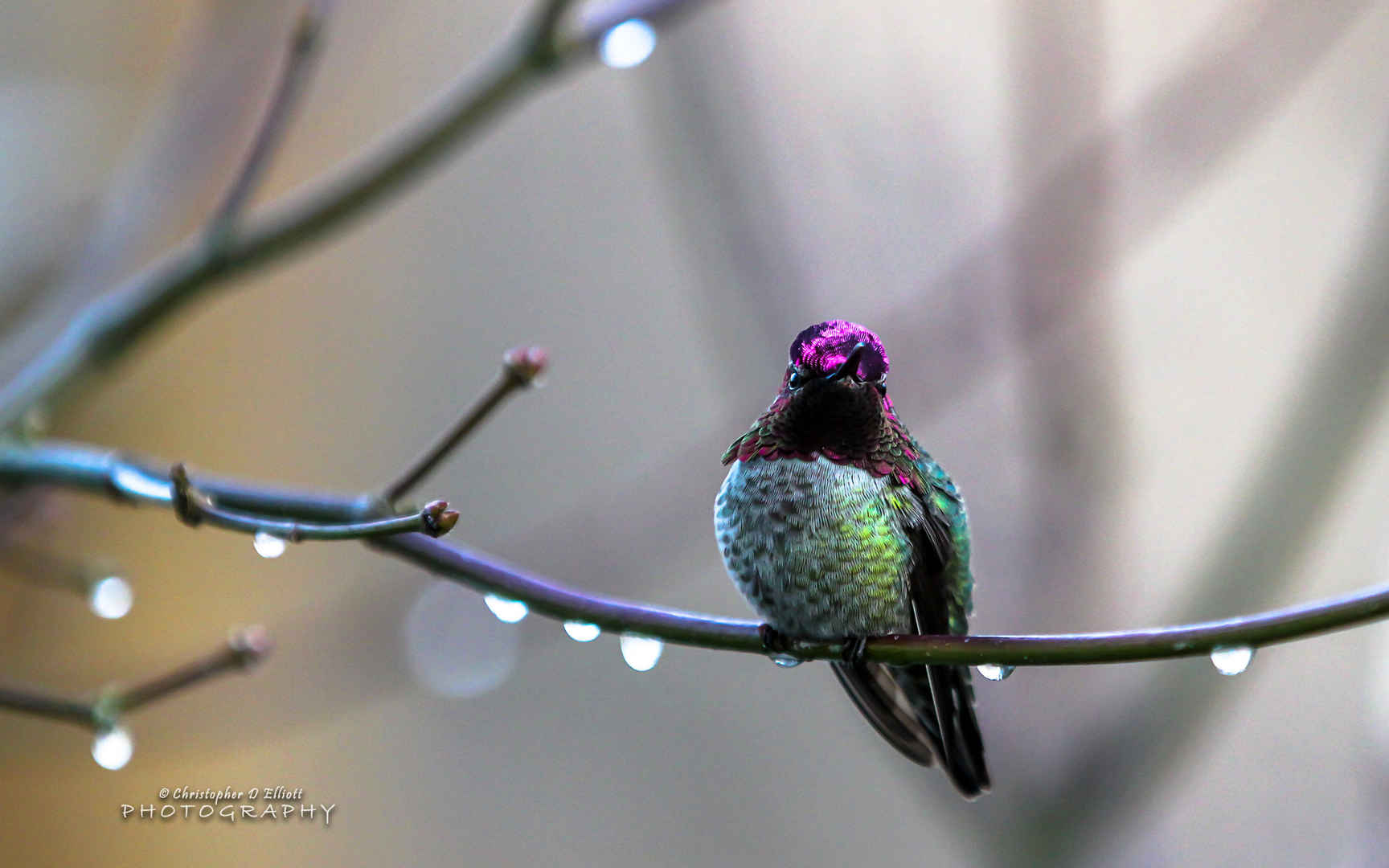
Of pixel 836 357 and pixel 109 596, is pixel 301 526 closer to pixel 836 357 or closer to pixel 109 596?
pixel 836 357

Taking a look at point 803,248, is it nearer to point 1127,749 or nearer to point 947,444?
point 947,444

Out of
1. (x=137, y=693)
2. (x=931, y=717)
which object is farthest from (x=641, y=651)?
(x=137, y=693)

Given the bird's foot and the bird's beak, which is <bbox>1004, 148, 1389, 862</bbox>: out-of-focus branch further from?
the bird's beak

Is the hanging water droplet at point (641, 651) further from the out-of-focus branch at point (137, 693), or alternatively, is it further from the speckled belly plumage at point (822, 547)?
the out-of-focus branch at point (137, 693)

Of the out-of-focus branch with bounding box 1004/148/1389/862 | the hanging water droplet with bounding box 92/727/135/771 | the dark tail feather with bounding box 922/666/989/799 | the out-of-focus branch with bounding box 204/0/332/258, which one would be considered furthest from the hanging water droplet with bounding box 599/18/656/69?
the out-of-focus branch with bounding box 1004/148/1389/862

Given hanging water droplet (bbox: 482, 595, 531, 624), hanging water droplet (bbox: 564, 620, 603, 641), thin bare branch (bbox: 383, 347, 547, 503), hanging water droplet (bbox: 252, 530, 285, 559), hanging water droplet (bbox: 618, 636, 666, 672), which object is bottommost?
hanging water droplet (bbox: 618, 636, 666, 672)

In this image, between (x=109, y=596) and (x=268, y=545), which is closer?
(x=268, y=545)

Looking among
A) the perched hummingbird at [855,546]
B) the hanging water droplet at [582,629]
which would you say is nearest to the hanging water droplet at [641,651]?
the hanging water droplet at [582,629]
